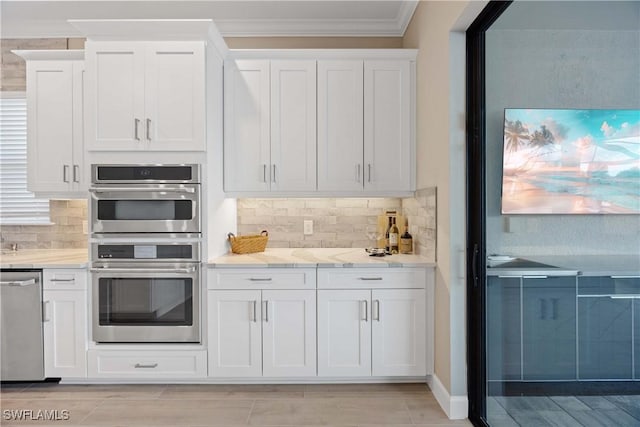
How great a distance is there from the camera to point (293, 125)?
3441 mm

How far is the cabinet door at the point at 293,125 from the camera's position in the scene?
3428 mm

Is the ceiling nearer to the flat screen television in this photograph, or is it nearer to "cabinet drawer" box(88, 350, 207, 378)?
the flat screen television

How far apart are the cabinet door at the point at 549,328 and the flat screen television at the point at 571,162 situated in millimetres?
307

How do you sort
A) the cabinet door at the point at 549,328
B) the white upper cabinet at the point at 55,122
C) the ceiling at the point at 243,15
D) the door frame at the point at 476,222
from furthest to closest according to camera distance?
the ceiling at the point at 243,15 < the white upper cabinet at the point at 55,122 < the door frame at the point at 476,222 < the cabinet door at the point at 549,328

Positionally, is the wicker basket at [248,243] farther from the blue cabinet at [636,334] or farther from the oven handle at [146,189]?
the blue cabinet at [636,334]

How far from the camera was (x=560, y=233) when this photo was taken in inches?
65.7

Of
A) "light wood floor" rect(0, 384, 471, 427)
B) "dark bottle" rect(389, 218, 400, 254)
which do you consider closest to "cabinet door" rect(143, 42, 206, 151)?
"dark bottle" rect(389, 218, 400, 254)

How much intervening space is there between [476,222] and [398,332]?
100 cm

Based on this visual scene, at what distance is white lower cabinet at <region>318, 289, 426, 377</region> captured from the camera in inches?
119

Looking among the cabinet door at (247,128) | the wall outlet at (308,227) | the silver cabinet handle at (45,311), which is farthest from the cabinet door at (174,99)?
the silver cabinet handle at (45,311)

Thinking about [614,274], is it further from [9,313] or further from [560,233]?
[9,313]

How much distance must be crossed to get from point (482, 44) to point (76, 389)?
135 inches

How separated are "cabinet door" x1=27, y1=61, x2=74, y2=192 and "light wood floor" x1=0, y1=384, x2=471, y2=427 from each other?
59.8 inches

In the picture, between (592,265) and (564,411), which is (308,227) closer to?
(564,411)
